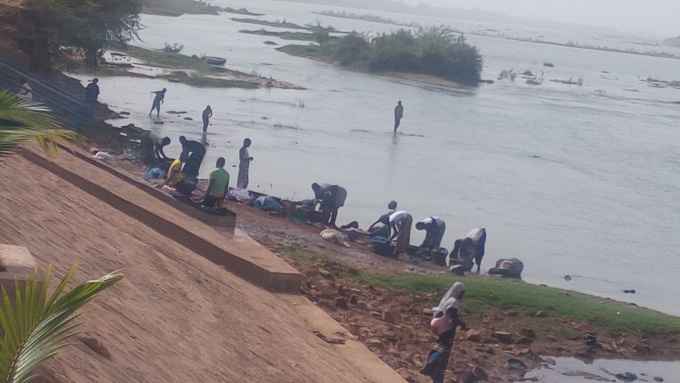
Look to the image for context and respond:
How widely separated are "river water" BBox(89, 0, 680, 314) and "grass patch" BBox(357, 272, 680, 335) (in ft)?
10.2

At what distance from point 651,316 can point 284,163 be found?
13243 mm

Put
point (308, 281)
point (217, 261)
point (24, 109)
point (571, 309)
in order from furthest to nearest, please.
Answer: point (571, 309), point (308, 281), point (217, 261), point (24, 109)

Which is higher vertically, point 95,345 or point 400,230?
point 95,345

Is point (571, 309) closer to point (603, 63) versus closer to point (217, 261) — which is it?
point (217, 261)

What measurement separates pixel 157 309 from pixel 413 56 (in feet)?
195

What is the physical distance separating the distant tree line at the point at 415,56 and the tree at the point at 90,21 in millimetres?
34874

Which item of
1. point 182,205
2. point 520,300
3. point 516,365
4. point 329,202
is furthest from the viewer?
point 329,202

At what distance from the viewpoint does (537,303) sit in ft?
52.2

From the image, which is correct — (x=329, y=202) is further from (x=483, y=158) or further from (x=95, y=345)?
(x=483, y=158)

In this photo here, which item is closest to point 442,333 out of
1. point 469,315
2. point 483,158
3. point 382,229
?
point 469,315

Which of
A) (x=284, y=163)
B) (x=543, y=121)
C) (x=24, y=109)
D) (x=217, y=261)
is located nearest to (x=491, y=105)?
(x=543, y=121)

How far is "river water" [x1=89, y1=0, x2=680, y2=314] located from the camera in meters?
23.6

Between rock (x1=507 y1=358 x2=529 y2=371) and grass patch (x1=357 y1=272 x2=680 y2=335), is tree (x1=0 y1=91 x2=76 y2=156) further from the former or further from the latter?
grass patch (x1=357 y1=272 x2=680 y2=335)

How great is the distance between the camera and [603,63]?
117000mm
